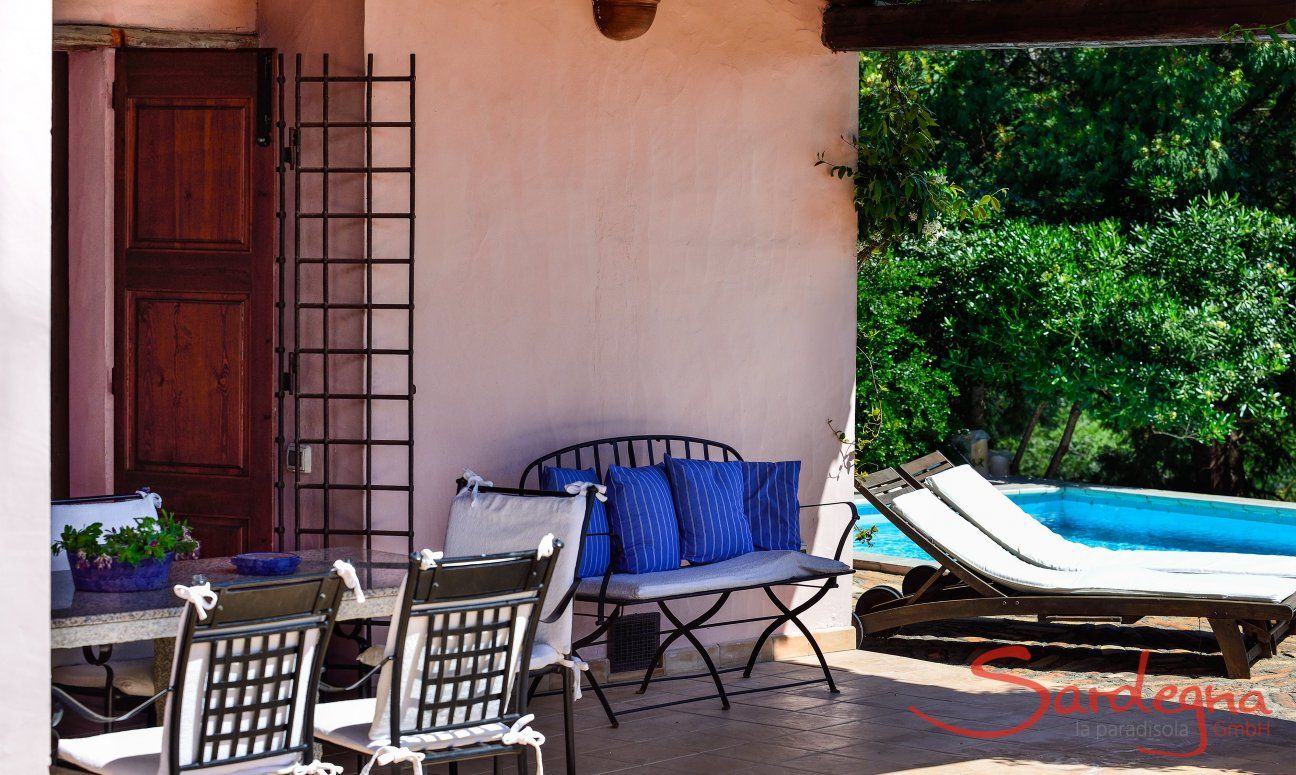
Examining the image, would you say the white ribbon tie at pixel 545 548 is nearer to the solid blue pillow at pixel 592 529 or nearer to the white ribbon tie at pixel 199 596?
the white ribbon tie at pixel 199 596

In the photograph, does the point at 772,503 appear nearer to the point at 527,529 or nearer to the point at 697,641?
the point at 697,641

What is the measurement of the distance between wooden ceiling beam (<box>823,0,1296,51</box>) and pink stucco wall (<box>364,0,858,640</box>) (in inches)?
8.8

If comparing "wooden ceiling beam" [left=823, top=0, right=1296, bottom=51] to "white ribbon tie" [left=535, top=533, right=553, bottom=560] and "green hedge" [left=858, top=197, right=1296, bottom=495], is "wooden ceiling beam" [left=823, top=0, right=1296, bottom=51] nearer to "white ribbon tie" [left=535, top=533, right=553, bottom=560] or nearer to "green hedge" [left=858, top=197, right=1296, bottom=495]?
"white ribbon tie" [left=535, top=533, right=553, bottom=560]

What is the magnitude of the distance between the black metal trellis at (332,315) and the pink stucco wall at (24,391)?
235 cm

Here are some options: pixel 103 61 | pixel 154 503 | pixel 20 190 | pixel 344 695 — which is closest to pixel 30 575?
pixel 20 190

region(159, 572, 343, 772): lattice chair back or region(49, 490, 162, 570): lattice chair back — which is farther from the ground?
region(49, 490, 162, 570): lattice chair back

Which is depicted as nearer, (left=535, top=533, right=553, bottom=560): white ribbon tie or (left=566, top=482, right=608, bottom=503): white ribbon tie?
(left=535, top=533, right=553, bottom=560): white ribbon tie

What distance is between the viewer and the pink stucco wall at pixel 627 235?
234 inches

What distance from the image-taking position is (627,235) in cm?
644

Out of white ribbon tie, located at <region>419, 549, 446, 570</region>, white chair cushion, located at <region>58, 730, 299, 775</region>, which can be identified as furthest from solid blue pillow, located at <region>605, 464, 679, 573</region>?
white chair cushion, located at <region>58, 730, 299, 775</region>

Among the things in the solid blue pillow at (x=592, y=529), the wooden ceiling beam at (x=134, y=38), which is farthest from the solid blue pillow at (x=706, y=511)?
the wooden ceiling beam at (x=134, y=38)

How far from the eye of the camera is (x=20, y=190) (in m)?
3.30

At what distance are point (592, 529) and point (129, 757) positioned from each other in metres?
2.65

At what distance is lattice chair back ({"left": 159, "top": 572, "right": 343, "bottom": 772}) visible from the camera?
3.23 metres
